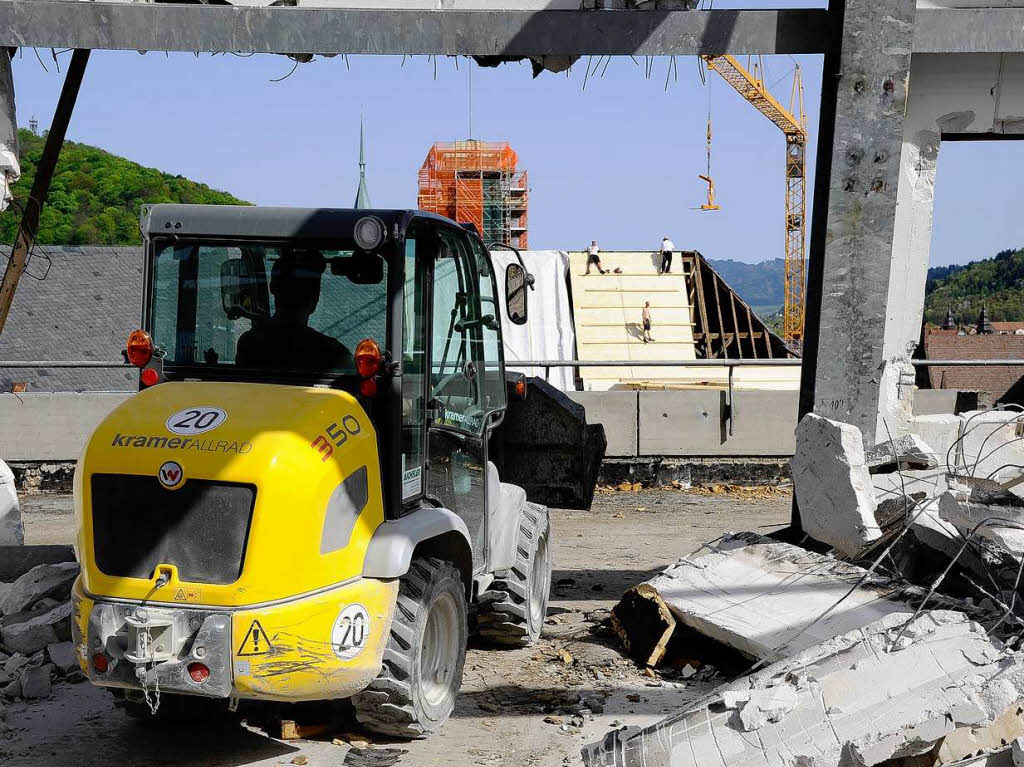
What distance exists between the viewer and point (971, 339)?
4338 cm

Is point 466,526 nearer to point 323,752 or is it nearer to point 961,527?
point 323,752

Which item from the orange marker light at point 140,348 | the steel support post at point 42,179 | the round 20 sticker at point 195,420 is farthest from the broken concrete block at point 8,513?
the round 20 sticker at point 195,420

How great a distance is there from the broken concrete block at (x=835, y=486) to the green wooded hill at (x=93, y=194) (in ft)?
116

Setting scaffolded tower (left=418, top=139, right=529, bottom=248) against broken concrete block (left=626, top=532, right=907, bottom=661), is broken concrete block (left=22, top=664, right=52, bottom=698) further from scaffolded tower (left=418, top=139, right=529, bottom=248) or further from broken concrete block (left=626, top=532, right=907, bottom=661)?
scaffolded tower (left=418, top=139, right=529, bottom=248)

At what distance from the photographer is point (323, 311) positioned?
15.5ft

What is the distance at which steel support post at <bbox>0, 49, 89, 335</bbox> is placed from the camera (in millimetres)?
8164

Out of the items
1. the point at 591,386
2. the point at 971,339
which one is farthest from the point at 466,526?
the point at 971,339

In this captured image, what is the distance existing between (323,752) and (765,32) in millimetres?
4868

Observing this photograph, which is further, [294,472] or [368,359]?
[368,359]

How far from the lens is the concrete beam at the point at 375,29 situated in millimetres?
6066

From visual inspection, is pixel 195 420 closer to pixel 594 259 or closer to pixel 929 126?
pixel 929 126

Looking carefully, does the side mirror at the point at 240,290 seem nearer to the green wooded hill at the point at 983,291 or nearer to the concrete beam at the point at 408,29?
the concrete beam at the point at 408,29

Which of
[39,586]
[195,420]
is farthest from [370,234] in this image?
[39,586]

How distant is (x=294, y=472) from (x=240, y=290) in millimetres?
1273
